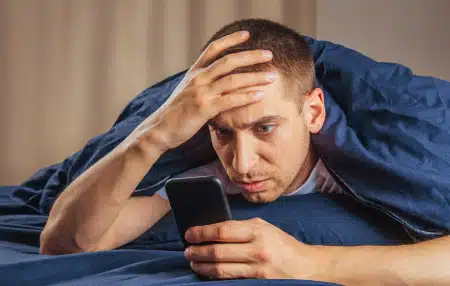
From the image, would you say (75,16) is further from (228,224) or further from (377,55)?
(228,224)

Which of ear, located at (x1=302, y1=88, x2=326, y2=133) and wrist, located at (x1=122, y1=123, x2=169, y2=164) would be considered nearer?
wrist, located at (x1=122, y1=123, x2=169, y2=164)

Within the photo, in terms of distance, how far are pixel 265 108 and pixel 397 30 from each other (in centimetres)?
138

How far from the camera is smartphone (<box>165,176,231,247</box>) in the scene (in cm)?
91

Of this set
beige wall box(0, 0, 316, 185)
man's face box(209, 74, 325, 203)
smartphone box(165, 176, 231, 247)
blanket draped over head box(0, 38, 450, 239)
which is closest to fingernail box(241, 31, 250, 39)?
man's face box(209, 74, 325, 203)

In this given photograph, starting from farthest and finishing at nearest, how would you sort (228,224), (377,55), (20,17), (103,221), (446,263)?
1. (20,17)
2. (377,55)
3. (103,221)
4. (446,263)
5. (228,224)

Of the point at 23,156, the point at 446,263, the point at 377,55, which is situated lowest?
the point at 23,156

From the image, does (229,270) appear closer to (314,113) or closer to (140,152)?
(140,152)

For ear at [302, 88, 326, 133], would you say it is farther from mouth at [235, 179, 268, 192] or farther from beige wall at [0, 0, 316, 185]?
beige wall at [0, 0, 316, 185]

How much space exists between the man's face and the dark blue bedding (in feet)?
0.17

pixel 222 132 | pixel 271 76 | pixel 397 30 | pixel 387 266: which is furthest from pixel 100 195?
pixel 397 30

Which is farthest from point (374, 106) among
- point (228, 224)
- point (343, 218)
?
point (228, 224)

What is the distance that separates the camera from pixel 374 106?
120 centimetres

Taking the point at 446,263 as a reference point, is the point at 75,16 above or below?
above

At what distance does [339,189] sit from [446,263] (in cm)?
28
